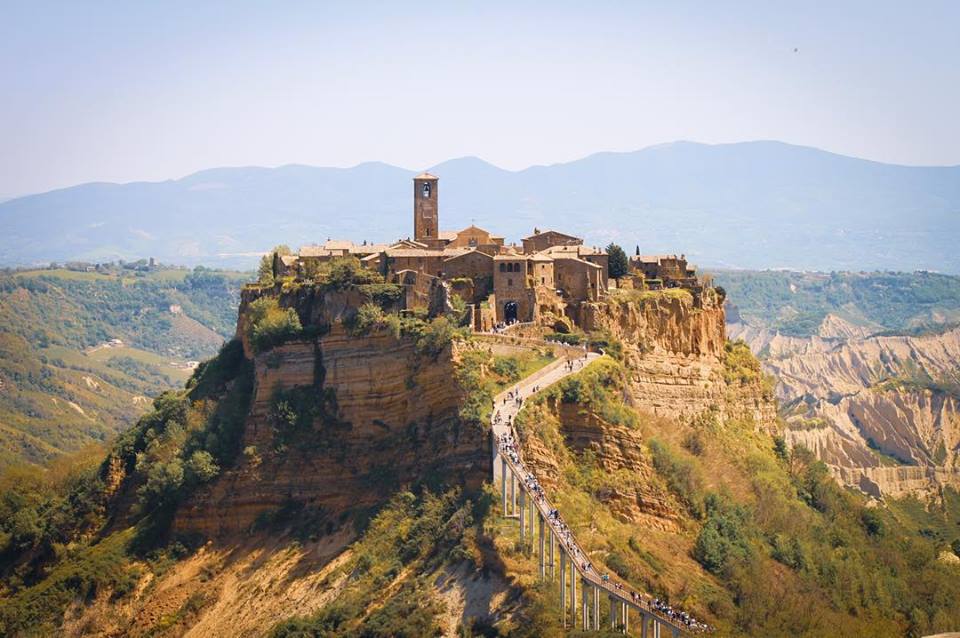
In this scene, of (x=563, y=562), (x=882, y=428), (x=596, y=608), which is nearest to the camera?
(x=596, y=608)

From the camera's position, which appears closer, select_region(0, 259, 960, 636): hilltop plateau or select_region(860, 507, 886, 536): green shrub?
select_region(0, 259, 960, 636): hilltop plateau

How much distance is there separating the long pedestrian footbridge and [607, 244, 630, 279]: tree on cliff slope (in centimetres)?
1868

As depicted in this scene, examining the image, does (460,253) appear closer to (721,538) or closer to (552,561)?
(721,538)

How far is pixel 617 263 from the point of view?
71.0 m

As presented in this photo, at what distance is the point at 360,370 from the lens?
63.0 meters

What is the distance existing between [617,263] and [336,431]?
1727 centimetres

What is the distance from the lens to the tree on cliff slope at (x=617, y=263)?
70750 mm

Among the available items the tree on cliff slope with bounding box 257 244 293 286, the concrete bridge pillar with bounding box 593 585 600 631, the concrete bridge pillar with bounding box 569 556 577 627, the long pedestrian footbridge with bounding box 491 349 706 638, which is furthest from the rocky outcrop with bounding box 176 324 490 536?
the concrete bridge pillar with bounding box 593 585 600 631

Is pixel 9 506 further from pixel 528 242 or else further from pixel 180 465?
pixel 528 242

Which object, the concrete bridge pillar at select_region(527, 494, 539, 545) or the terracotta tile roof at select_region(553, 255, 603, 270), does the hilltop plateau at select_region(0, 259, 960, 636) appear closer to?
the concrete bridge pillar at select_region(527, 494, 539, 545)

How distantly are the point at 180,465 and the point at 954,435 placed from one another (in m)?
69.7

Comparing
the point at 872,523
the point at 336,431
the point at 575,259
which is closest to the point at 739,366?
the point at 872,523

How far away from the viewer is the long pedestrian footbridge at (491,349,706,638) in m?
43.8

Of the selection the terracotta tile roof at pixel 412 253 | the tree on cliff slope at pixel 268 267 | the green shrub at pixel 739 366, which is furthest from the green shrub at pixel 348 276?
the green shrub at pixel 739 366
